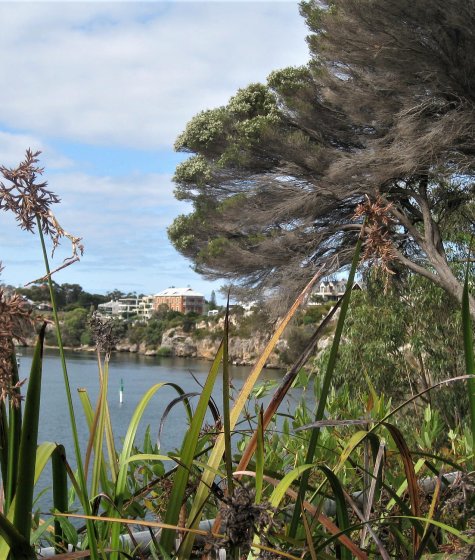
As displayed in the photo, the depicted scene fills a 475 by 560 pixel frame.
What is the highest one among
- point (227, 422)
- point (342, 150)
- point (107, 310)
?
point (342, 150)

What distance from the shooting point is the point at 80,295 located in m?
1.71

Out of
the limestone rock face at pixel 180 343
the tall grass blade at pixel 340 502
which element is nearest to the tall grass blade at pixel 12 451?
the tall grass blade at pixel 340 502

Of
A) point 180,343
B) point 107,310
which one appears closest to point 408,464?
point 107,310

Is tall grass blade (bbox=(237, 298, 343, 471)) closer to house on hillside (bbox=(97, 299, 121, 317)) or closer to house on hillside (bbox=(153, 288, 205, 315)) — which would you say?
house on hillside (bbox=(97, 299, 121, 317))

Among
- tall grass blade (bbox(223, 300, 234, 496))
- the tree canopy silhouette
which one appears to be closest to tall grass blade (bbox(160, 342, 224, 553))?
tall grass blade (bbox(223, 300, 234, 496))

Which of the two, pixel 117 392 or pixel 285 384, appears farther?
pixel 117 392

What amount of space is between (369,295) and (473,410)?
9.57 metres

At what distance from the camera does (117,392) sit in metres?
28.0

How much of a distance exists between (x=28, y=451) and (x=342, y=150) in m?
14.6

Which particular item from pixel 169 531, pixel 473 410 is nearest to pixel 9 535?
pixel 169 531

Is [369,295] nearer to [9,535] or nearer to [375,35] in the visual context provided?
[375,35]

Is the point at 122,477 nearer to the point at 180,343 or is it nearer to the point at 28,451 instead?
the point at 28,451

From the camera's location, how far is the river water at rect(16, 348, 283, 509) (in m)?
8.11

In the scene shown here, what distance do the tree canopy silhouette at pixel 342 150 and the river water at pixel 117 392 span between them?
3.09 m
